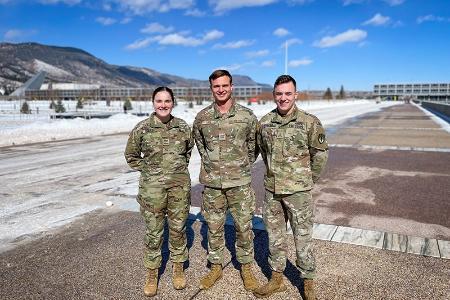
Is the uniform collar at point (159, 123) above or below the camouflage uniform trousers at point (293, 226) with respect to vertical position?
above

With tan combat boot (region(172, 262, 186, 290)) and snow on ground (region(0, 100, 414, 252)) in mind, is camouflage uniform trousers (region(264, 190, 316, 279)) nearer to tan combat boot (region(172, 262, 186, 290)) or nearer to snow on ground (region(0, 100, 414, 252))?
tan combat boot (region(172, 262, 186, 290))

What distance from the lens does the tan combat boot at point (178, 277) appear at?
3.58 metres

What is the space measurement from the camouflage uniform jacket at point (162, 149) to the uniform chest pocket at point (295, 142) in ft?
3.25

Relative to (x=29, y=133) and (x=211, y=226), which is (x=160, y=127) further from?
(x=29, y=133)

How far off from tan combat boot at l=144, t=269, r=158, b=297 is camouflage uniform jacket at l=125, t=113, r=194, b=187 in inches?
33.6

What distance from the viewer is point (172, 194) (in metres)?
3.64

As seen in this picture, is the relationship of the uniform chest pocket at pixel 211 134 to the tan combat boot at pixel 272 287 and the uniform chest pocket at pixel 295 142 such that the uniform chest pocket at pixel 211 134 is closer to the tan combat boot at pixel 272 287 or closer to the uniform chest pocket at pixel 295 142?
the uniform chest pocket at pixel 295 142

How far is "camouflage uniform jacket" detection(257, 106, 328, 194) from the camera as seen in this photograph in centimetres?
340

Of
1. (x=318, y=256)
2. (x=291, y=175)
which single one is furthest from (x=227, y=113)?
(x=318, y=256)

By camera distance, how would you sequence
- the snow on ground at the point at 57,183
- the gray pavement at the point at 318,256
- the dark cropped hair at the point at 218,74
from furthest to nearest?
the snow on ground at the point at 57,183
the gray pavement at the point at 318,256
the dark cropped hair at the point at 218,74

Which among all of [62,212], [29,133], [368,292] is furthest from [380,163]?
[29,133]

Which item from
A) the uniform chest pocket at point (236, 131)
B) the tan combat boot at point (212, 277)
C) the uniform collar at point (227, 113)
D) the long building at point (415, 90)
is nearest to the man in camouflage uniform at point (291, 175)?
the uniform chest pocket at point (236, 131)

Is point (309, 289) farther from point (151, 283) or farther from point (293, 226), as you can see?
point (151, 283)

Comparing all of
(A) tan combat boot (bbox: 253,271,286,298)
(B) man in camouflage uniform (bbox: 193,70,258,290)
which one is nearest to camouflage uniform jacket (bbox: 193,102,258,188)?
(B) man in camouflage uniform (bbox: 193,70,258,290)
